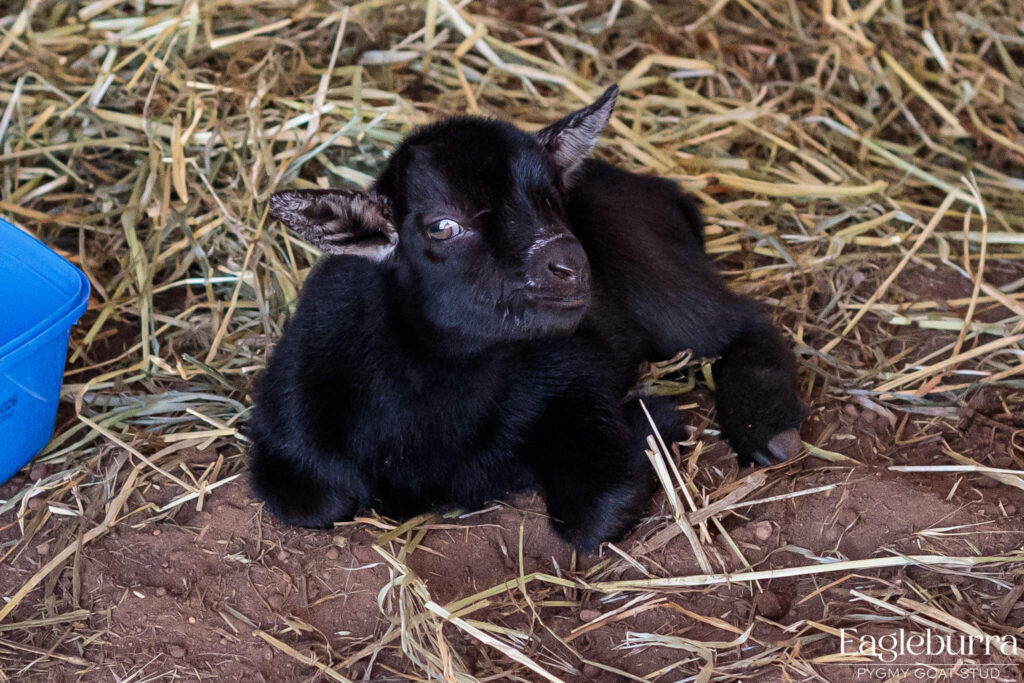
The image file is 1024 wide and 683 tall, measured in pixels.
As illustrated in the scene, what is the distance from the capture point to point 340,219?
115 inches

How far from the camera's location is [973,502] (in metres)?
3.20

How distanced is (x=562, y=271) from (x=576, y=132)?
24.3 inches

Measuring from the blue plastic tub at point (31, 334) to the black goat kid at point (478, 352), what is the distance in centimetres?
78

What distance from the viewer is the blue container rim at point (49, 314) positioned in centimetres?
322

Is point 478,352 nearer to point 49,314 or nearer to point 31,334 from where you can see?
point 31,334

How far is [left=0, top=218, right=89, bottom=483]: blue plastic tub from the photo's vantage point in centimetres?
331

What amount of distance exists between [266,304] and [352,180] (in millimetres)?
770

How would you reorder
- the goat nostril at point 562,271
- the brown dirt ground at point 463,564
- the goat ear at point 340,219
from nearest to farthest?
the goat ear at point 340,219 < the goat nostril at point 562,271 < the brown dirt ground at point 463,564

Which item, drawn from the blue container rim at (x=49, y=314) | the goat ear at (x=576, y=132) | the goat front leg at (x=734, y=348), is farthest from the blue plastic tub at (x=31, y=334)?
the goat front leg at (x=734, y=348)

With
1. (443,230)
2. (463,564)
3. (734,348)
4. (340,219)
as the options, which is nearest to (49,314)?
(340,219)

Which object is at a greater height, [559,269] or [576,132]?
[576,132]

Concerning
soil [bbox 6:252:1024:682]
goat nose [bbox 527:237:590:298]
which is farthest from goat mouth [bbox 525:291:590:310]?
soil [bbox 6:252:1024:682]

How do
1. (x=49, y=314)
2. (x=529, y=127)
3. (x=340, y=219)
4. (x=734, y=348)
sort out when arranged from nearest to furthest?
(x=340, y=219) < (x=49, y=314) < (x=734, y=348) < (x=529, y=127)

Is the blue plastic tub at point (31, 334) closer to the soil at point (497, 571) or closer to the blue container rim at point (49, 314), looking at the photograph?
the blue container rim at point (49, 314)
